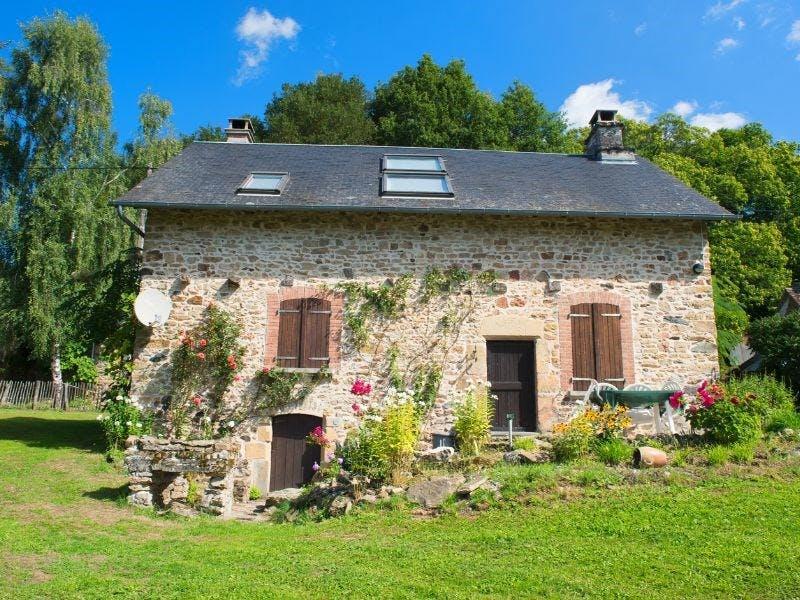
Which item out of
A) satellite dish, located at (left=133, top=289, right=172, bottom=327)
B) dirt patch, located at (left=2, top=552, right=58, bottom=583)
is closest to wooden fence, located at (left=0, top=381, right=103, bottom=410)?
satellite dish, located at (left=133, top=289, right=172, bottom=327)

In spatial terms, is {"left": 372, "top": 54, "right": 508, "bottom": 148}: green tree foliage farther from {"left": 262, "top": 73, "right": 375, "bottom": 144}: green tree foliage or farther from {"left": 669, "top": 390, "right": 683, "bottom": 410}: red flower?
{"left": 669, "top": 390, "right": 683, "bottom": 410}: red flower

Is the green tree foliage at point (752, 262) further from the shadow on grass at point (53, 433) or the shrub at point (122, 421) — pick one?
the shadow on grass at point (53, 433)

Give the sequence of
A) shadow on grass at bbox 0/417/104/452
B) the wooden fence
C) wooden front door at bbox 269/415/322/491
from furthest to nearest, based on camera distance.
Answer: the wooden fence → shadow on grass at bbox 0/417/104/452 → wooden front door at bbox 269/415/322/491

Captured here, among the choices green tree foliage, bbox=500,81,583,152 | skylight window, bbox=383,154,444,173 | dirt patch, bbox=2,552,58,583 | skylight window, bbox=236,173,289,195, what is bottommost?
dirt patch, bbox=2,552,58,583

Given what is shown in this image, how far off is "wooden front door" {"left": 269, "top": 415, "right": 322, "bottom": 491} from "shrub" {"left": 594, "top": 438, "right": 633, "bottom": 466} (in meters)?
4.21

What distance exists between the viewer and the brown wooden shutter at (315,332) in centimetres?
940

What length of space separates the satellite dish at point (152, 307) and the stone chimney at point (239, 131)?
496 centimetres

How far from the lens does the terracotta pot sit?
679cm

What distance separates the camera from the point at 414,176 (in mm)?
10805

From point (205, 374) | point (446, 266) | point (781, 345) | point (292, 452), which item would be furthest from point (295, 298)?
point (781, 345)

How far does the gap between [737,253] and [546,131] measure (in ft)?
28.1

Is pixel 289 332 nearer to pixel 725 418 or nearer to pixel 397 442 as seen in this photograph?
pixel 397 442

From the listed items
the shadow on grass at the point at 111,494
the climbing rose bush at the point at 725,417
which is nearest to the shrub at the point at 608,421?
the climbing rose bush at the point at 725,417

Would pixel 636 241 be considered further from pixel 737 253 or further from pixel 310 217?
pixel 737 253
